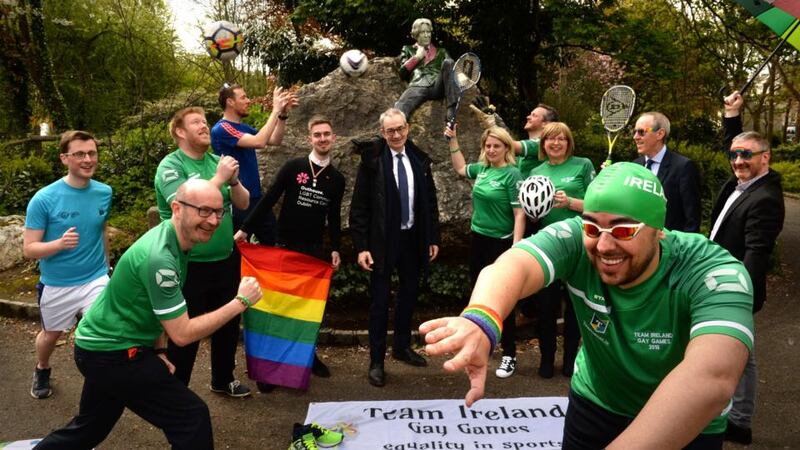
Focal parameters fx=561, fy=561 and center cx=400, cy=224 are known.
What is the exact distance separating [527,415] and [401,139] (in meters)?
2.60

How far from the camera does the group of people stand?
183 centimetres

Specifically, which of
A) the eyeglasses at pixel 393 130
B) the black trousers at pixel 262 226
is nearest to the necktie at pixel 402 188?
the eyeglasses at pixel 393 130

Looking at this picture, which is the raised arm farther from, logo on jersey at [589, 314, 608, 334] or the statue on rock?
the statue on rock

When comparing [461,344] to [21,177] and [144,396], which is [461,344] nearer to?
[144,396]

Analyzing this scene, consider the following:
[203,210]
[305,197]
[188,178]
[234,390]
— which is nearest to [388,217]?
[305,197]

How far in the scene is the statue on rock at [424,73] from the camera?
309 inches

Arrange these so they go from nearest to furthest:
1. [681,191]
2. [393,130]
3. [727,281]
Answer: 1. [727,281]
2. [681,191]
3. [393,130]

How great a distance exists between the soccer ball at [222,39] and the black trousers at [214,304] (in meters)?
3.26

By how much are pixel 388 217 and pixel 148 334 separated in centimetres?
248

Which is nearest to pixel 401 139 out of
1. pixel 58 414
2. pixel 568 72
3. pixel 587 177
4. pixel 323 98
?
pixel 587 177

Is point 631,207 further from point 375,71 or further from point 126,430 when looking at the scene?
point 375,71

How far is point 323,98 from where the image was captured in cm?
778

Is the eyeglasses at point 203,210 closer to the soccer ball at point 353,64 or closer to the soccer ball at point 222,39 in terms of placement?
the soccer ball at point 222,39

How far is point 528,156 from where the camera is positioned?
232 inches
